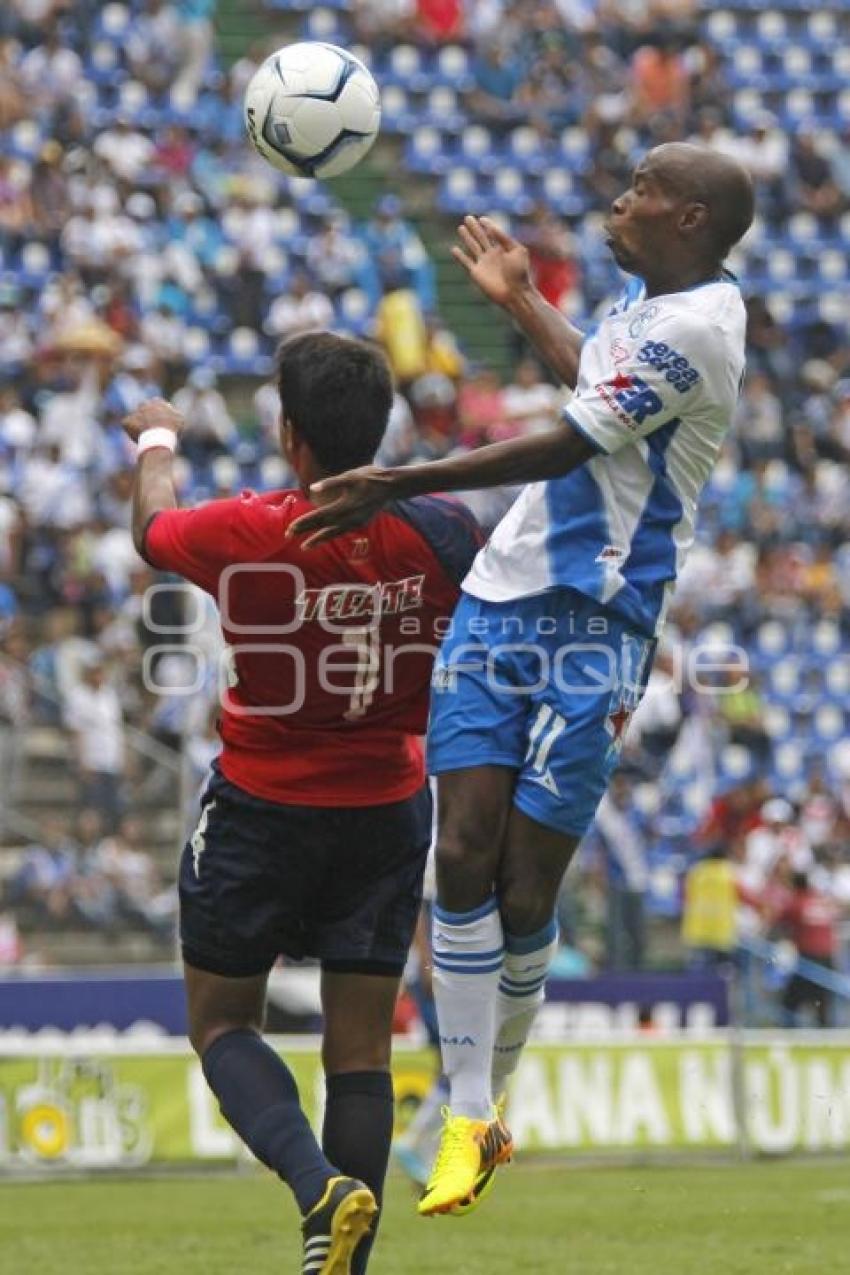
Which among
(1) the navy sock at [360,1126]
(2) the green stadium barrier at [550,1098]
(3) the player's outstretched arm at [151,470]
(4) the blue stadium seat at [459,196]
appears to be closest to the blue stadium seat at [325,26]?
(4) the blue stadium seat at [459,196]

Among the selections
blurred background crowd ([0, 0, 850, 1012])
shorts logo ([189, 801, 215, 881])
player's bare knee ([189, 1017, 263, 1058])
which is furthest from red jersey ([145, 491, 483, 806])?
blurred background crowd ([0, 0, 850, 1012])

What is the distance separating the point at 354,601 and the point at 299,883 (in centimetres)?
73

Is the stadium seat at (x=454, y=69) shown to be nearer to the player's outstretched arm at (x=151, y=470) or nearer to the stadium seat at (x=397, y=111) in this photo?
the stadium seat at (x=397, y=111)

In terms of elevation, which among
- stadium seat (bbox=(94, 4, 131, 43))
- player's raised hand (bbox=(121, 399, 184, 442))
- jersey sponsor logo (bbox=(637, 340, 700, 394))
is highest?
stadium seat (bbox=(94, 4, 131, 43))

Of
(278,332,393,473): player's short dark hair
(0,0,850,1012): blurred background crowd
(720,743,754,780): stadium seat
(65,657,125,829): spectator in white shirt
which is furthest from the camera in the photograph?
(720,743,754,780): stadium seat

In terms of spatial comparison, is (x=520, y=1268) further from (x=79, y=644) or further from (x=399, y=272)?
(x=399, y=272)

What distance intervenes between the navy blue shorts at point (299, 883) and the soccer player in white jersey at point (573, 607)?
0.59ft

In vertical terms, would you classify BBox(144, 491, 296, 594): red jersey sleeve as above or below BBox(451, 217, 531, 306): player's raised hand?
below

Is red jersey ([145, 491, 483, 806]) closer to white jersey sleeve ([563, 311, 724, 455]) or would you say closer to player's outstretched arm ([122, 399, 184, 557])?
player's outstretched arm ([122, 399, 184, 557])

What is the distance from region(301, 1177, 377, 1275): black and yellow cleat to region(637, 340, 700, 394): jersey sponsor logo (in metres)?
2.18

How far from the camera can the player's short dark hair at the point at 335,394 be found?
20.4 feet

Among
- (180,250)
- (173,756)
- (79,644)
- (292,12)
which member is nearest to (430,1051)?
(173,756)

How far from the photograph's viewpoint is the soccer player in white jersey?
6613 millimetres

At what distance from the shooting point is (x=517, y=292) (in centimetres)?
713
